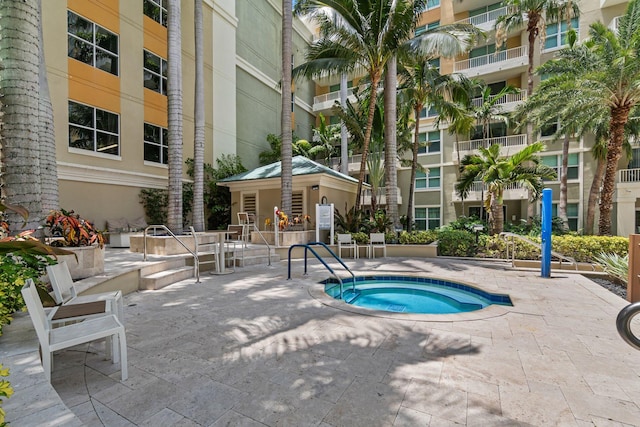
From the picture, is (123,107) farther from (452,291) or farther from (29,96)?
(452,291)

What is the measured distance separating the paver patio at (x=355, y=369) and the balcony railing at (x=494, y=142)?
16.9m

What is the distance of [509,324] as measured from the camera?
450cm

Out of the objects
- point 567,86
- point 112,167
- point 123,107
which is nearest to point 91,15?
point 123,107

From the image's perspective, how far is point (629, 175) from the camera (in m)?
16.6

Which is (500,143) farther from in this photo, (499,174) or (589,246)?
(589,246)

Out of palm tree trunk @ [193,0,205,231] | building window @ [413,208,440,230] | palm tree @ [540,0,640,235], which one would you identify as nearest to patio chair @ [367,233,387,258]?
palm tree trunk @ [193,0,205,231]

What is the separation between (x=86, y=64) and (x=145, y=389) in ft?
46.0

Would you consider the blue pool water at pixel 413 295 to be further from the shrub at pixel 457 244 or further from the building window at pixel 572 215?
the building window at pixel 572 215

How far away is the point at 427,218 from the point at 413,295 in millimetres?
15709

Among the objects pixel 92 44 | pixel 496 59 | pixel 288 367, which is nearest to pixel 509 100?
pixel 496 59

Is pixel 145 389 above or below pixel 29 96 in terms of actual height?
below

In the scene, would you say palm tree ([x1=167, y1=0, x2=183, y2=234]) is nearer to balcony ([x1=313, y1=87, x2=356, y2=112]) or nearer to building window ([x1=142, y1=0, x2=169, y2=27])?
building window ([x1=142, y1=0, x2=169, y2=27])

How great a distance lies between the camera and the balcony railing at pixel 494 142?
1931cm

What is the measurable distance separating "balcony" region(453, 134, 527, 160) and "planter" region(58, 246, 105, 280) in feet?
64.7
